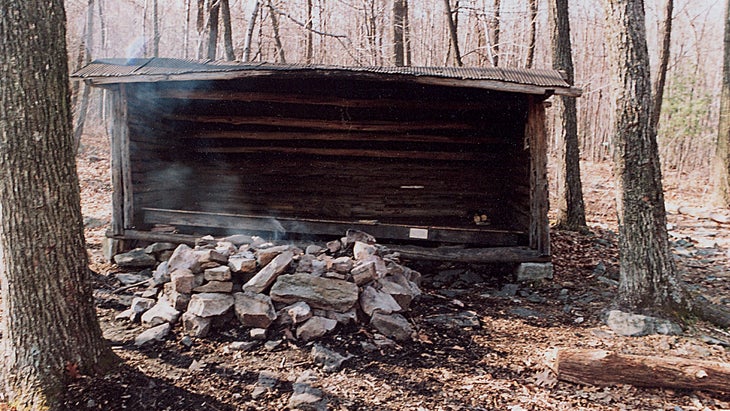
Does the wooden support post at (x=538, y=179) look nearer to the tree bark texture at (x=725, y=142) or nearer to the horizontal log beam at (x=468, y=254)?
the horizontal log beam at (x=468, y=254)

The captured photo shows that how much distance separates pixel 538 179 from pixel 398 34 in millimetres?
7388

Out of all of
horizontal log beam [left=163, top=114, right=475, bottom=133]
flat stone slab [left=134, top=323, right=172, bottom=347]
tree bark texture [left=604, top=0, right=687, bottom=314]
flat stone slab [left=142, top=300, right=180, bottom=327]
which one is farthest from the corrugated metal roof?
flat stone slab [left=134, top=323, right=172, bottom=347]

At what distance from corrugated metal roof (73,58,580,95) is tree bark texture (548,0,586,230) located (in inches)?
96.6

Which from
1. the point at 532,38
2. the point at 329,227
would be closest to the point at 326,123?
the point at 329,227

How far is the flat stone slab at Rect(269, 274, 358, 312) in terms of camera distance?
4.47 meters

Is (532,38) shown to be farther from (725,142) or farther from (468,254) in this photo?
(468,254)

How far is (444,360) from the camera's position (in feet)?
13.4

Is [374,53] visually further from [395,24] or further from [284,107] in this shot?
[284,107]

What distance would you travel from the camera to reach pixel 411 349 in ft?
13.9

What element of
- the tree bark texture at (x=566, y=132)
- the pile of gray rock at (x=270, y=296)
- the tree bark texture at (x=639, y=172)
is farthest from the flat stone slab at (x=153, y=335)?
the tree bark texture at (x=566, y=132)

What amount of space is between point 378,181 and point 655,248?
540cm

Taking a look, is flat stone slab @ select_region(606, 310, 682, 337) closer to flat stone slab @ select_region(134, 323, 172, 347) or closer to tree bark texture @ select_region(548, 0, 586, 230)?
tree bark texture @ select_region(548, 0, 586, 230)

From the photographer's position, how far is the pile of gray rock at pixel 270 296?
4359mm

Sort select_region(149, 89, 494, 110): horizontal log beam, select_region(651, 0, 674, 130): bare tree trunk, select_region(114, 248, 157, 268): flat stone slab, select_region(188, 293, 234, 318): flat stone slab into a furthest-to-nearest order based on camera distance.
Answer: select_region(651, 0, 674, 130): bare tree trunk < select_region(149, 89, 494, 110): horizontal log beam < select_region(114, 248, 157, 268): flat stone slab < select_region(188, 293, 234, 318): flat stone slab
